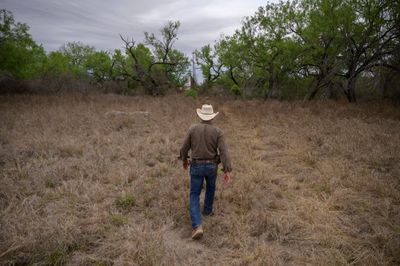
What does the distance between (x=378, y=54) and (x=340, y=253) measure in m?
17.0

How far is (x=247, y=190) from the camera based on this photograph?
588 cm

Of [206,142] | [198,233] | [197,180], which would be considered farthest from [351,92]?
[198,233]

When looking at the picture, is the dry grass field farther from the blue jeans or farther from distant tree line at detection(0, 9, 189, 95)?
distant tree line at detection(0, 9, 189, 95)

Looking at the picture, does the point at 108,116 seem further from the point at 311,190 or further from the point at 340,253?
the point at 340,253

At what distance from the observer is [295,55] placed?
23188 millimetres

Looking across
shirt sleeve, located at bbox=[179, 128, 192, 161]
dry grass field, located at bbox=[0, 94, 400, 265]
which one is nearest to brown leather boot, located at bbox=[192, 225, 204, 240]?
dry grass field, located at bbox=[0, 94, 400, 265]

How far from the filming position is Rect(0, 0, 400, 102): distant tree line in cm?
1755

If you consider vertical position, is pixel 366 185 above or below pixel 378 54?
below

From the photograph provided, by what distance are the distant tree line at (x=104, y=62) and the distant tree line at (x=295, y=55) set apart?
10 cm

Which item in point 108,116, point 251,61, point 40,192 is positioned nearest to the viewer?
point 40,192

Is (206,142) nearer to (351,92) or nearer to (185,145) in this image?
(185,145)

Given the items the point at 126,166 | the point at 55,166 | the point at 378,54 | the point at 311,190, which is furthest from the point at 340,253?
the point at 378,54

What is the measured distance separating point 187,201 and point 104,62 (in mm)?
43212

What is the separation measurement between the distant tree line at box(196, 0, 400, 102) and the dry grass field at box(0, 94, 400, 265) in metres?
9.67
